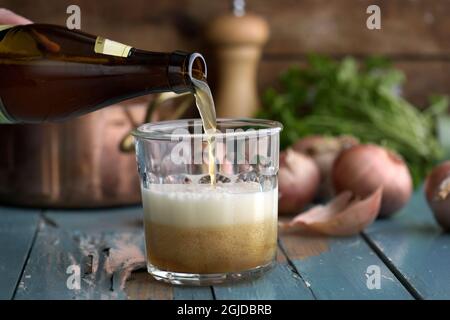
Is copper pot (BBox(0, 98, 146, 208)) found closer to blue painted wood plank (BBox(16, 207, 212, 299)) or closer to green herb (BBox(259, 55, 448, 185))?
blue painted wood plank (BBox(16, 207, 212, 299))

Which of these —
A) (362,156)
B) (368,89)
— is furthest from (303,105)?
(362,156)

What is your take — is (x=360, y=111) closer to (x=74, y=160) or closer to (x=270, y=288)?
(x=74, y=160)

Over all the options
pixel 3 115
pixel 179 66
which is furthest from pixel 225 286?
pixel 3 115

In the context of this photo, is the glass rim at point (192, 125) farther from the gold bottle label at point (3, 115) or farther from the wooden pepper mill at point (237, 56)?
the wooden pepper mill at point (237, 56)

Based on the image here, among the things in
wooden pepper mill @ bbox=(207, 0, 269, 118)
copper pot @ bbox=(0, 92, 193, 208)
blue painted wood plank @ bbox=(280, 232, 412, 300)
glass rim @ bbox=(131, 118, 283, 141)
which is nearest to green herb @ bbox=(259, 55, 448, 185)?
wooden pepper mill @ bbox=(207, 0, 269, 118)

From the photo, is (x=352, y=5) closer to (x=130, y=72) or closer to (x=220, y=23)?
(x=220, y=23)

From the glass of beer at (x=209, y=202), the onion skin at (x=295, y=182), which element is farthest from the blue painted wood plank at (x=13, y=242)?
the onion skin at (x=295, y=182)
